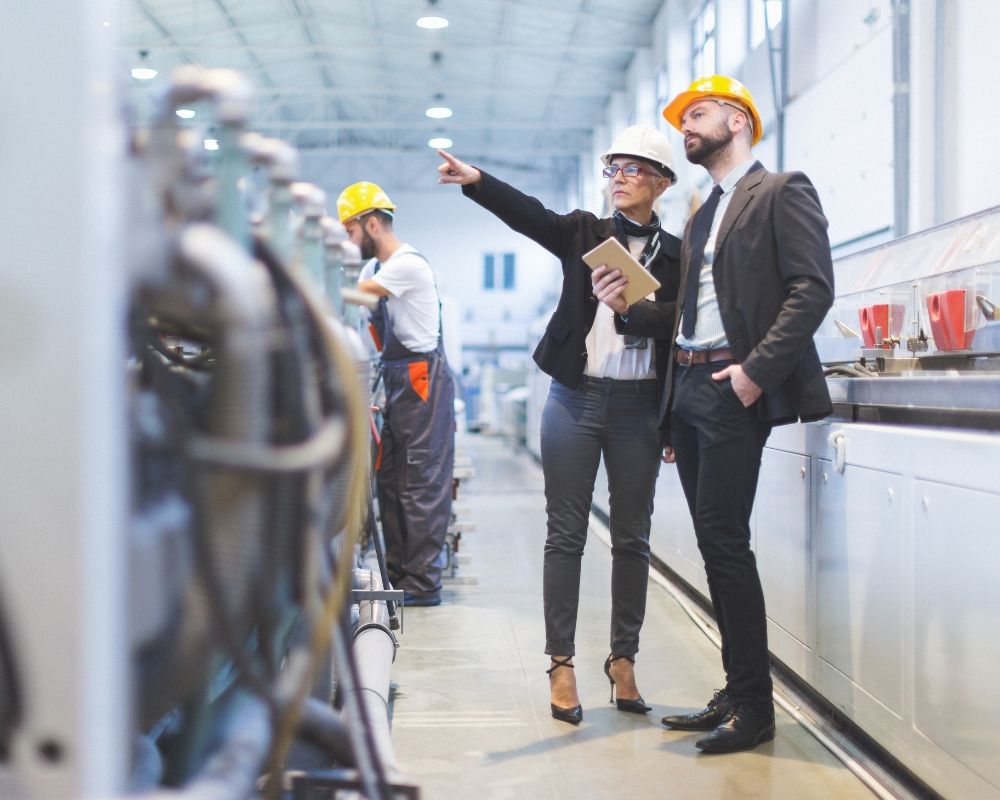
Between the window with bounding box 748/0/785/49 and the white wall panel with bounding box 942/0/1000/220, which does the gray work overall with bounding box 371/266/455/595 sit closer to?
the white wall panel with bounding box 942/0/1000/220

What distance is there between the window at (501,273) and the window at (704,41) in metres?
9.92

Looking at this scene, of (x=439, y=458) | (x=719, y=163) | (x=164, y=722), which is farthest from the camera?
(x=439, y=458)

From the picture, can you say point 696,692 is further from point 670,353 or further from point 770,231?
point 770,231

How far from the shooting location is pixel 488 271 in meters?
19.4

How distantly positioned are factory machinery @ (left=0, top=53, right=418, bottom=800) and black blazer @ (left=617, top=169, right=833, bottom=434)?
1.32m

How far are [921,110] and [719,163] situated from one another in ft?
6.72

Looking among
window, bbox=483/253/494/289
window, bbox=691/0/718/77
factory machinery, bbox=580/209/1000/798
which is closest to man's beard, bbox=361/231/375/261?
factory machinery, bbox=580/209/1000/798

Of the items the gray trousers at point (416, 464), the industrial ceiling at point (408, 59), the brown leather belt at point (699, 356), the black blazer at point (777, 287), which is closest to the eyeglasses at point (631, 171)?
the black blazer at point (777, 287)

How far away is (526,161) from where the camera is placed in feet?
61.3

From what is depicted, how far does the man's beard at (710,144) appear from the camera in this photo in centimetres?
241

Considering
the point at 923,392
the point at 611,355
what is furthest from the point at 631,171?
the point at 923,392

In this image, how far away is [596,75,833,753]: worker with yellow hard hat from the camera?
219 cm

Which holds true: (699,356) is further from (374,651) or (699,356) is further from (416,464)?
(416,464)

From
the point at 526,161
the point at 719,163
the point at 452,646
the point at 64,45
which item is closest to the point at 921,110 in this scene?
the point at 719,163
